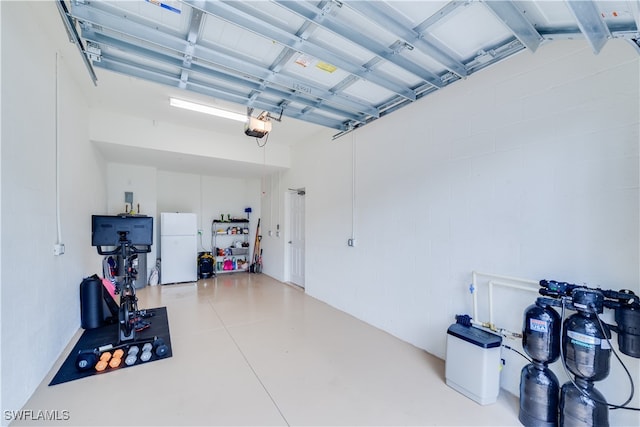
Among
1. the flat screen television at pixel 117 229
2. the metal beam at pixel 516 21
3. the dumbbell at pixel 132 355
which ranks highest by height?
the metal beam at pixel 516 21

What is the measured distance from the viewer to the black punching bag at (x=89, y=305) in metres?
3.56

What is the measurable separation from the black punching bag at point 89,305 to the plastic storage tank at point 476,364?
436cm

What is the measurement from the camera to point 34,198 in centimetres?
228

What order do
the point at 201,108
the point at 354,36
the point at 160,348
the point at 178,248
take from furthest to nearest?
the point at 178,248 → the point at 201,108 → the point at 160,348 → the point at 354,36

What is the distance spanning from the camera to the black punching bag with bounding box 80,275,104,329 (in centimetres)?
356

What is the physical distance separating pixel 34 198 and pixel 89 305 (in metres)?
2.00

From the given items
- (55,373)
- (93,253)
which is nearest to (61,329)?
(55,373)

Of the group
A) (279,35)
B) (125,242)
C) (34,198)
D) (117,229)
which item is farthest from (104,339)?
(279,35)

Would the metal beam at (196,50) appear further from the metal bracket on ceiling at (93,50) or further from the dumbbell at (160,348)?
the dumbbell at (160,348)

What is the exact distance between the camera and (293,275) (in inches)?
240

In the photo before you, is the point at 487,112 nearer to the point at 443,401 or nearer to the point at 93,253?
the point at 443,401

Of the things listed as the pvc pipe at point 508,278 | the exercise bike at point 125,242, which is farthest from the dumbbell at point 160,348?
the pvc pipe at point 508,278

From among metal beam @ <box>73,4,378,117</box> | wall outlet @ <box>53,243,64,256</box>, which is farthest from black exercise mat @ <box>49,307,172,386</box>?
metal beam @ <box>73,4,378,117</box>

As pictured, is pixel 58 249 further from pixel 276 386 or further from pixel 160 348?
pixel 276 386
